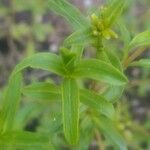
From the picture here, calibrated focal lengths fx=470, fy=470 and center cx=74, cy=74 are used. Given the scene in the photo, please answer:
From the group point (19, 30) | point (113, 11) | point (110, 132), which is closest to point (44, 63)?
point (113, 11)

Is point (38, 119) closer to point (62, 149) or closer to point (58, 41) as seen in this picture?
point (62, 149)

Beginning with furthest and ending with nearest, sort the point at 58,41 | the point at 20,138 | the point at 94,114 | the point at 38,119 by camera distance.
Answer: the point at 58,41, the point at 38,119, the point at 94,114, the point at 20,138

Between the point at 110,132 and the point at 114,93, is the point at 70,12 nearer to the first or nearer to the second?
the point at 114,93

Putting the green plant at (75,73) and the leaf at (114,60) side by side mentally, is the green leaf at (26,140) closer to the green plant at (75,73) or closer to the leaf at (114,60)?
the green plant at (75,73)

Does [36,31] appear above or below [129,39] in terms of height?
above

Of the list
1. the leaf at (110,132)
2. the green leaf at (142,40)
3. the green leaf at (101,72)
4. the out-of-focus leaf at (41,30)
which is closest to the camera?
the green leaf at (101,72)

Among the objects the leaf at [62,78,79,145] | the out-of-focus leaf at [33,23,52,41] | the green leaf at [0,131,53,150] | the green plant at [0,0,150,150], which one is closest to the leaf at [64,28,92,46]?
the green plant at [0,0,150,150]

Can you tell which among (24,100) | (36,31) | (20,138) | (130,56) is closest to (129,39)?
(130,56)

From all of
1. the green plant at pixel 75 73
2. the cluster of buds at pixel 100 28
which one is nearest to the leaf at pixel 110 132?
the green plant at pixel 75 73

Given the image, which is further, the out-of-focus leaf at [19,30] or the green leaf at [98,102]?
the out-of-focus leaf at [19,30]
